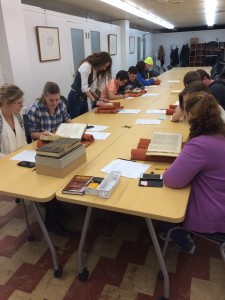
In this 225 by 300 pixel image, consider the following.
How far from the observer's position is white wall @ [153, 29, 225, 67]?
1229cm

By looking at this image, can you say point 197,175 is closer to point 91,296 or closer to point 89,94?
point 91,296

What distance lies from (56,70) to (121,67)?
413 centimetres

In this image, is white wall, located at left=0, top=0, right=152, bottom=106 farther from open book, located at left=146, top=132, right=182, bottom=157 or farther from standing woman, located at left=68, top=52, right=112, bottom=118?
open book, located at left=146, top=132, right=182, bottom=157

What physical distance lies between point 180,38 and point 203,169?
13020mm

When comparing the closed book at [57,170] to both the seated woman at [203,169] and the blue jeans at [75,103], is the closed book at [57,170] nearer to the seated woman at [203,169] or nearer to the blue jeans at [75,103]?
the seated woman at [203,169]

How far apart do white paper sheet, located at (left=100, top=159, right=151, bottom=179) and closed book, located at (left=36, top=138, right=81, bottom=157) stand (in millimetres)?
252

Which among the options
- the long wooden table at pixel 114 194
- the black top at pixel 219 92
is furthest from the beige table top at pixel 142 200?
the black top at pixel 219 92

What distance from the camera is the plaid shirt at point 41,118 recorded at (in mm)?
2367

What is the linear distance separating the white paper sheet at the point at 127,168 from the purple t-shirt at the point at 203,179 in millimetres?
248

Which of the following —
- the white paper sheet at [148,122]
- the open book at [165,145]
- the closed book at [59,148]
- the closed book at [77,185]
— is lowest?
the white paper sheet at [148,122]

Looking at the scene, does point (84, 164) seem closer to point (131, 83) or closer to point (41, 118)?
point (41, 118)

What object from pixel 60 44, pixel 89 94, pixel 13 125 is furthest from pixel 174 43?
pixel 13 125

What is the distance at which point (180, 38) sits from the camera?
41.9 ft

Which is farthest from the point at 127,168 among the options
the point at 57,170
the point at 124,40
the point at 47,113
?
the point at 124,40
